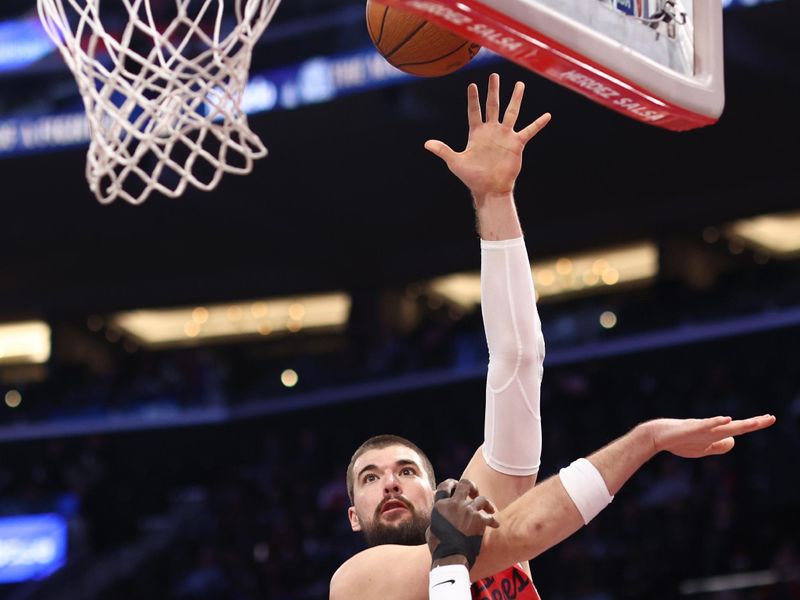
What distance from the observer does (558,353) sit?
43.6ft

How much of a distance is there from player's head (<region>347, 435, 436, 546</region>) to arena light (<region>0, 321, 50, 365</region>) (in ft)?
A: 50.7

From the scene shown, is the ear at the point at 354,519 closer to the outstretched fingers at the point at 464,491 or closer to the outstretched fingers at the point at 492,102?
the outstretched fingers at the point at 464,491

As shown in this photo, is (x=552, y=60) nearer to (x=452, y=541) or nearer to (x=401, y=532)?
(x=452, y=541)

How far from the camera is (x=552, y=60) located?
2.78 meters

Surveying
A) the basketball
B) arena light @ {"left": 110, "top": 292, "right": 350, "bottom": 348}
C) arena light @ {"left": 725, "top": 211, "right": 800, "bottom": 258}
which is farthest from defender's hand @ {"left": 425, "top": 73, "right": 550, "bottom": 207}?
arena light @ {"left": 110, "top": 292, "right": 350, "bottom": 348}

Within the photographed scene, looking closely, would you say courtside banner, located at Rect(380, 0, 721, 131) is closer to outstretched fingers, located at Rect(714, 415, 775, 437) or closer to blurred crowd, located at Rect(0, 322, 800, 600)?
outstretched fingers, located at Rect(714, 415, 775, 437)

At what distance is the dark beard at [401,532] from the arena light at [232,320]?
13.6 metres

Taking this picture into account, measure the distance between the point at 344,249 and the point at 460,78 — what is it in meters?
5.04

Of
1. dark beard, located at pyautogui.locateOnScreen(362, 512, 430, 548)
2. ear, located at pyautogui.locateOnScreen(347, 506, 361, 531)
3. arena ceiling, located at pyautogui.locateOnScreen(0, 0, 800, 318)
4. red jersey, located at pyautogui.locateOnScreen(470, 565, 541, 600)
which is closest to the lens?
red jersey, located at pyautogui.locateOnScreen(470, 565, 541, 600)

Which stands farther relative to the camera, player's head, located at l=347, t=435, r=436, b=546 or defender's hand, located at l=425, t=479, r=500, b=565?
player's head, located at l=347, t=435, r=436, b=546

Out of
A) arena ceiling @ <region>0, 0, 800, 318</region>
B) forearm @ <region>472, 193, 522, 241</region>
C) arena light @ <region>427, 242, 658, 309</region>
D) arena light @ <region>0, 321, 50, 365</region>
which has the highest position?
arena ceiling @ <region>0, 0, 800, 318</region>

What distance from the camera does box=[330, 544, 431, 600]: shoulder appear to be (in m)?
2.79

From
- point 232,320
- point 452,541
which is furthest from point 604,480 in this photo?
point 232,320

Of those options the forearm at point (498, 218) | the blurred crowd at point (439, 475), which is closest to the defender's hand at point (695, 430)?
the forearm at point (498, 218)
